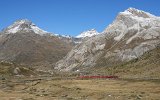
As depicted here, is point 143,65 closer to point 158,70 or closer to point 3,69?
point 158,70

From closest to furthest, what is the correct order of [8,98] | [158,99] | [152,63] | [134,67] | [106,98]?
1. [158,99]
2. [106,98]
3. [8,98]
4. [152,63]
5. [134,67]

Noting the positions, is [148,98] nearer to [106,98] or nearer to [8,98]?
[106,98]

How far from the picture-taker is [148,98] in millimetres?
55625

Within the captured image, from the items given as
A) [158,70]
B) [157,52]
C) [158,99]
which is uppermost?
[157,52]

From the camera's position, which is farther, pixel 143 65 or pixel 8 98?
pixel 143 65

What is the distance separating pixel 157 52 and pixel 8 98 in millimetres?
120151

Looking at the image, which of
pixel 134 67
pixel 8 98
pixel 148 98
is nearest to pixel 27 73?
pixel 134 67

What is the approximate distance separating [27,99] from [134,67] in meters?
106

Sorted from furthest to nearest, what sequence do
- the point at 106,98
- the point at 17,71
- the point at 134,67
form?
the point at 17,71 → the point at 134,67 → the point at 106,98

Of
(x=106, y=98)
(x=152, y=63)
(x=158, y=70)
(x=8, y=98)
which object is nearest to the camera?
(x=106, y=98)

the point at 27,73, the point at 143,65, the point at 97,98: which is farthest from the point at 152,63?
the point at 97,98

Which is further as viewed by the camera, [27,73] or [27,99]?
[27,73]

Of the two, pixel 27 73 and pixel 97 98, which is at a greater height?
pixel 27 73

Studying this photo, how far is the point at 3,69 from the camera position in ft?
574
